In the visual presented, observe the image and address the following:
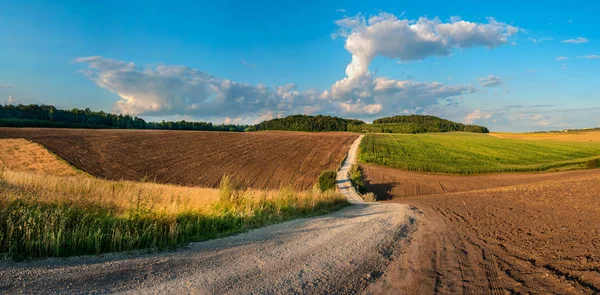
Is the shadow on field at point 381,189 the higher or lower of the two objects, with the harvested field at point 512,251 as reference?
lower

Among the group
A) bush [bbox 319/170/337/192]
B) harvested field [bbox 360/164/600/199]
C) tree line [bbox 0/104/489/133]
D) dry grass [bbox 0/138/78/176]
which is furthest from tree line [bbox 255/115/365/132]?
bush [bbox 319/170/337/192]

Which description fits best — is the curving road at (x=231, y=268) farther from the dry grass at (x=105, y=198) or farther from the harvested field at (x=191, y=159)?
the harvested field at (x=191, y=159)

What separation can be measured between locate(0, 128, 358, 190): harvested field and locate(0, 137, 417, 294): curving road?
25609 mm

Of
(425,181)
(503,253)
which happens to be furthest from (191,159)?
(503,253)

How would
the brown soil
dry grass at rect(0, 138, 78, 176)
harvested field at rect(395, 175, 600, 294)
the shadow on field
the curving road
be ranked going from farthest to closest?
the shadow on field, dry grass at rect(0, 138, 78, 176), harvested field at rect(395, 175, 600, 294), the brown soil, the curving road

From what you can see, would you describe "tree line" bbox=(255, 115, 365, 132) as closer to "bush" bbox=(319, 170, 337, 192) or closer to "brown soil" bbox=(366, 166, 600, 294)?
"bush" bbox=(319, 170, 337, 192)

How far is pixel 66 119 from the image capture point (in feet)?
343

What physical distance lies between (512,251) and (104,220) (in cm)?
983

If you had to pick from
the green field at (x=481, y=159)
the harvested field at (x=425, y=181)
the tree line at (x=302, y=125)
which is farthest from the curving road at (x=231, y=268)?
the tree line at (x=302, y=125)

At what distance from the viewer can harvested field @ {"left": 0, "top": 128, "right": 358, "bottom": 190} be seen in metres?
34.8

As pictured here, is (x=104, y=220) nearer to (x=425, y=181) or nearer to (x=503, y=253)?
(x=503, y=253)

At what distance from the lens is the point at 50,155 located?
1489 inches

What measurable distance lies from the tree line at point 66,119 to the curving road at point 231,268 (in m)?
94.3

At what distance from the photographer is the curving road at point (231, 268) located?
15.5 ft
